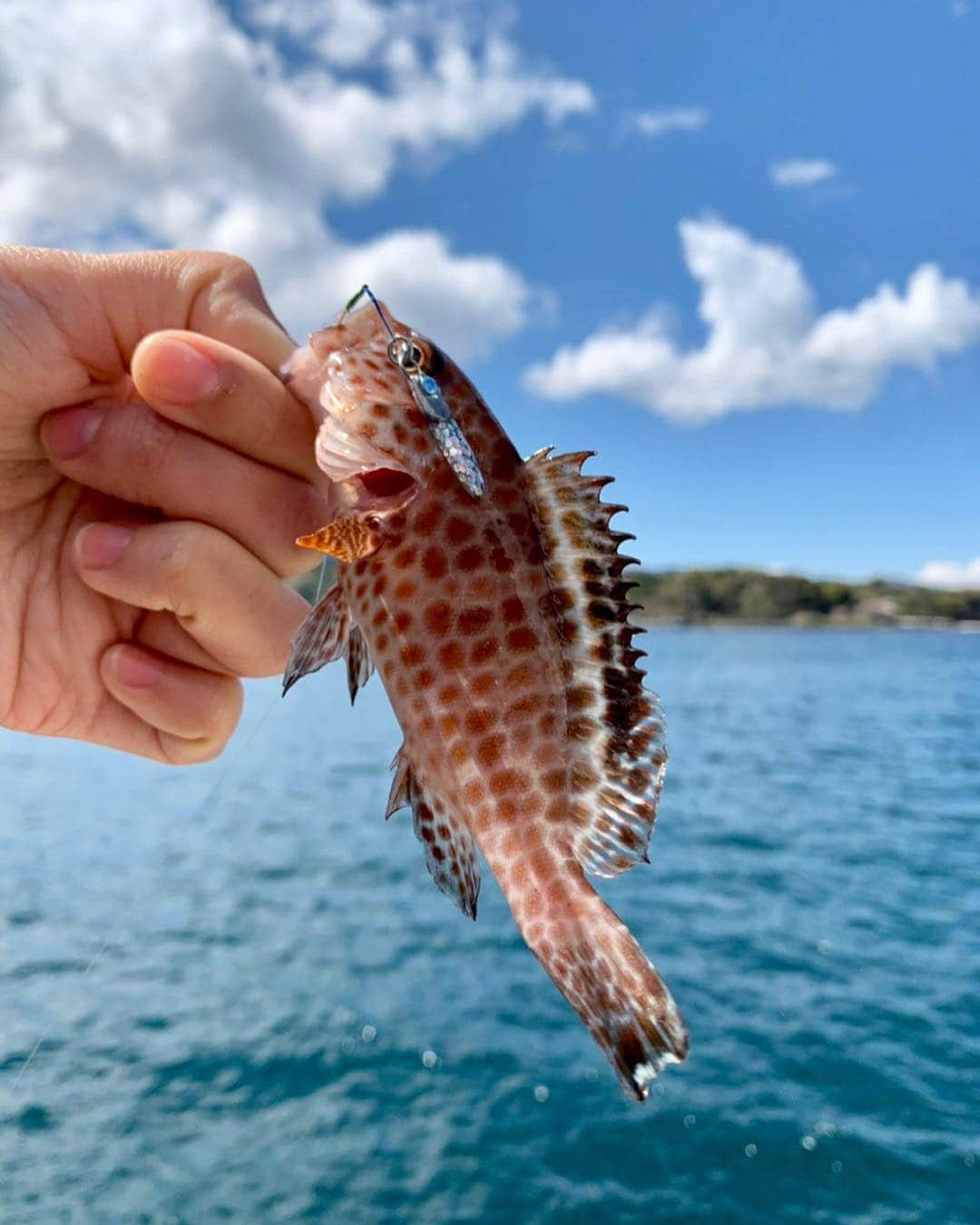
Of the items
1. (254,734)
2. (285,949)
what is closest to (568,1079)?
(285,949)

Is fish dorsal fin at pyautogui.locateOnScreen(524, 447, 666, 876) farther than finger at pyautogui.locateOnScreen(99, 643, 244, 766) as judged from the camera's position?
No

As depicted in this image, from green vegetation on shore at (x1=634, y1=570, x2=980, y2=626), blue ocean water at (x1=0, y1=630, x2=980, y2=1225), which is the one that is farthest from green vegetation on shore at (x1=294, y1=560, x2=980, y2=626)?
blue ocean water at (x1=0, y1=630, x2=980, y2=1225)

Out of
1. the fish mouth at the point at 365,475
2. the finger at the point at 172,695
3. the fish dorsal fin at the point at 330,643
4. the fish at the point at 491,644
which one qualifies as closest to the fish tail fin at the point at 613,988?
the fish at the point at 491,644

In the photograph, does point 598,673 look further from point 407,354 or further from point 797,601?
point 797,601

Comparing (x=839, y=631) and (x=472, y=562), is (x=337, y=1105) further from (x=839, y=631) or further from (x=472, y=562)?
(x=839, y=631)

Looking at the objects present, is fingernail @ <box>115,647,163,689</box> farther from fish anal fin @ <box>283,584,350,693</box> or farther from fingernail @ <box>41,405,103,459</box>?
fish anal fin @ <box>283,584,350,693</box>

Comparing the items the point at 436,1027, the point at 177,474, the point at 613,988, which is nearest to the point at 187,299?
the point at 177,474
